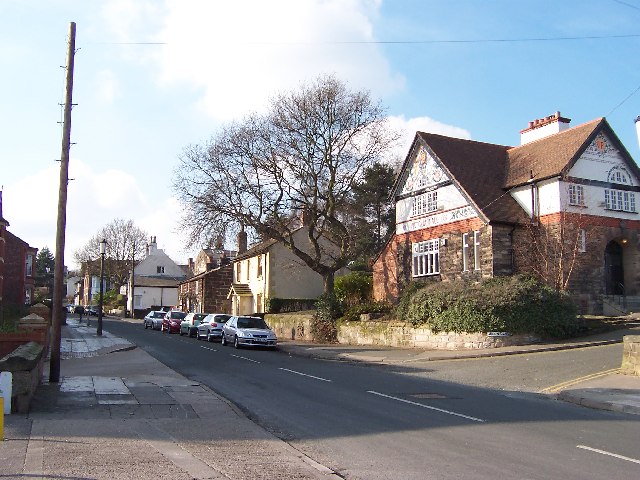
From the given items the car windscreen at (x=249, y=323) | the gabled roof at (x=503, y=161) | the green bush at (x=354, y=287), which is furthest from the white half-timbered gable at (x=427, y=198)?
the car windscreen at (x=249, y=323)

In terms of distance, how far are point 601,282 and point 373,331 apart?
11.0 m

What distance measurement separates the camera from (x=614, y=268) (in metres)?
30.2

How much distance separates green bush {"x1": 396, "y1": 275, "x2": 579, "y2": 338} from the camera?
23625 millimetres

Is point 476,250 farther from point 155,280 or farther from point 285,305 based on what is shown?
point 155,280

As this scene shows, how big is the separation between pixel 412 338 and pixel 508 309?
16.2 feet

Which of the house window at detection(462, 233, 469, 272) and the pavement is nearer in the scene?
the pavement

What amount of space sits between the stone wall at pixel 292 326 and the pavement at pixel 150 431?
775 inches

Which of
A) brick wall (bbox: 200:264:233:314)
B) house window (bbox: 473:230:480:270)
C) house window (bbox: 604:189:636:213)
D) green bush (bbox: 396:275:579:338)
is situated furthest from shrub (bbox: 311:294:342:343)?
brick wall (bbox: 200:264:233:314)

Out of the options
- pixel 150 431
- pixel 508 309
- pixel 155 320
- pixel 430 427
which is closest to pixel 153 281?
pixel 155 320

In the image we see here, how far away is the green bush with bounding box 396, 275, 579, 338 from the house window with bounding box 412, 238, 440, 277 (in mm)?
6862

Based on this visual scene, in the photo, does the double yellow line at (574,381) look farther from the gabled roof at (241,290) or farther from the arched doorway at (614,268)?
the gabled roof at (241,290)

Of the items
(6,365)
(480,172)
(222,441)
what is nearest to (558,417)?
(222,441)

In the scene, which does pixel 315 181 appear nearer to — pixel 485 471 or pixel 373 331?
pixel 373 331

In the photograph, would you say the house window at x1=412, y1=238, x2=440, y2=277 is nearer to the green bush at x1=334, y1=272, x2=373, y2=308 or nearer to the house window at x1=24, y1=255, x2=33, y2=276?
the green bush at x1=334, y1=272, x2=373, y2=308
